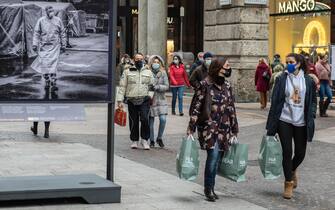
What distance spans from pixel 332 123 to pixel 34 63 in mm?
11450

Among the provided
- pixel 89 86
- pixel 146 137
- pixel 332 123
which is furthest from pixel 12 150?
pixel 332 123

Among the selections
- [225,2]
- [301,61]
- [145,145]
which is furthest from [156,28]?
[301,61]

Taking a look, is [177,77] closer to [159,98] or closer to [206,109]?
[159,98]

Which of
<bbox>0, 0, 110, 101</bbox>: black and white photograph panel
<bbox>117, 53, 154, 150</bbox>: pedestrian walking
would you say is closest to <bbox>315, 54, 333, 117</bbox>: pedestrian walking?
<bbox>117, 53, 154, 150</bbox>: pedestrian walking

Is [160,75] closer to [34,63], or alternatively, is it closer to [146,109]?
[146,109]

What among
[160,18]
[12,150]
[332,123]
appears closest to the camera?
[12,150]

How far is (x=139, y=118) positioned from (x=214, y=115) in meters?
5.26

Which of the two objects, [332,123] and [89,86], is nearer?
[89,86]

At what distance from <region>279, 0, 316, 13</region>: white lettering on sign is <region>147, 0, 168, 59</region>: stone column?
5.23 m

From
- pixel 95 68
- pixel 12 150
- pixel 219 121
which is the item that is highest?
pixel 95 68

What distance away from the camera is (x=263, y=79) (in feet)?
74.1

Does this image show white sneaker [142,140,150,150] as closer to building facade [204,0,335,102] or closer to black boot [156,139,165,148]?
black boot [156,139,165,148]

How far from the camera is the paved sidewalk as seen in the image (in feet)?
26.6

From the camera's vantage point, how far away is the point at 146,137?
525 inches
